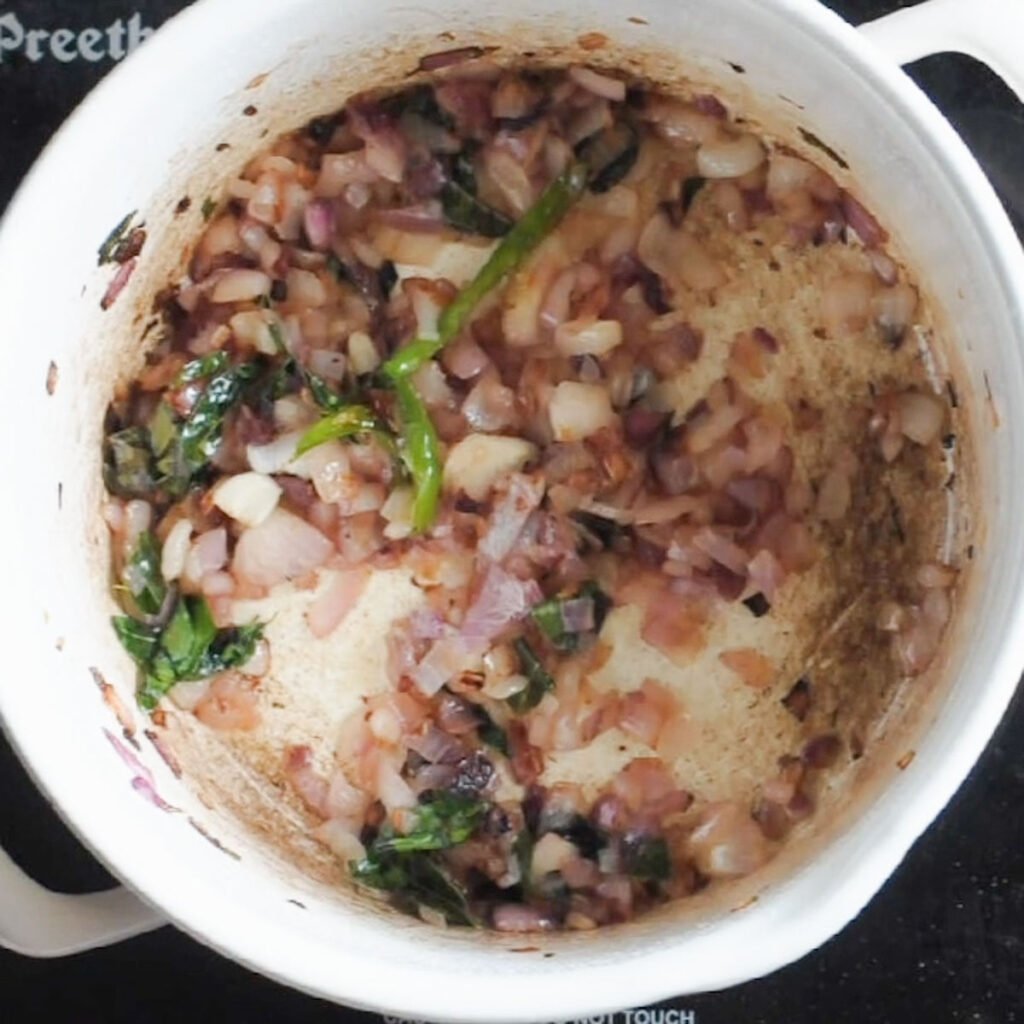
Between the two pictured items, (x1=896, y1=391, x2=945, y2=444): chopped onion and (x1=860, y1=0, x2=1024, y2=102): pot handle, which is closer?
(x1=860, y1=0, x2=1024, y2=102): pot handle

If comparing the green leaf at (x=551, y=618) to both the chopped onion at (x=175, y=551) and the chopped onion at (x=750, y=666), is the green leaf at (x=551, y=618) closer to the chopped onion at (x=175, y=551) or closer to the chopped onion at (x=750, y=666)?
the chopped onion at (x=750, y=666)

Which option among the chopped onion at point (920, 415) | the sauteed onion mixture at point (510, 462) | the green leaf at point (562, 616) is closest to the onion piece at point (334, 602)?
the sauteed onion mixture at point (510, 462)

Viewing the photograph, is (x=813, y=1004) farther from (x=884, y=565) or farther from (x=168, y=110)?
(x=168, y=110)

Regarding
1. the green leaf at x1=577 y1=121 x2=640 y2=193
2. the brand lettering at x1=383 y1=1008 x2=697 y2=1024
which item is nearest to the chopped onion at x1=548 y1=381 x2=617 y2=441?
the green leaf at x1=577 y1=121 x2=640 y2=193

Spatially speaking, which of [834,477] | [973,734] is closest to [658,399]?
[834,477]

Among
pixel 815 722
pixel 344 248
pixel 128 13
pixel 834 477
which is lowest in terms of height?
pixel 815 722

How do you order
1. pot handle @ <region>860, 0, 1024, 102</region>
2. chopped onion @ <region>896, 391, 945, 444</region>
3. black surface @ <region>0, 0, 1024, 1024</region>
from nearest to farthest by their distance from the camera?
pot handle @ <region>860, 0, 1024, 102</region>, chopped onion @ <region>896, 391, 945, 444</region>, black surface @ <region>0, 0, 1024, 1024</region>

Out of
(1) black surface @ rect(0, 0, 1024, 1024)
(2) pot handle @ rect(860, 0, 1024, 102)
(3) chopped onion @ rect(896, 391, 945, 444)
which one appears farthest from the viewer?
(1) black surface @ rect(0, 0, 1024, 1024)

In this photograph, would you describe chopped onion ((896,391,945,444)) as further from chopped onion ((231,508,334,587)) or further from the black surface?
chopped onion ((231,508,334,587))
